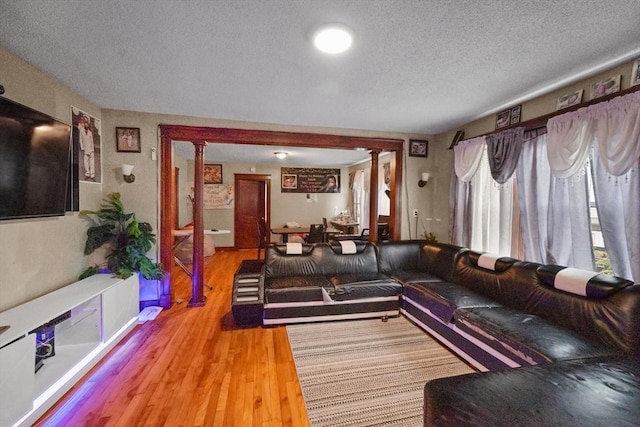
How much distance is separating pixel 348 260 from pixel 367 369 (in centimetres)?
155

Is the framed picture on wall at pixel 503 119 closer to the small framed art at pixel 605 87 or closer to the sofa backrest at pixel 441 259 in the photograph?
the small framed art at pixel 605 87

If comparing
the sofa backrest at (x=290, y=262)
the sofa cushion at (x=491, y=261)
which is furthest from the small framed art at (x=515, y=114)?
the sofa backrest at (x=290, y=262)

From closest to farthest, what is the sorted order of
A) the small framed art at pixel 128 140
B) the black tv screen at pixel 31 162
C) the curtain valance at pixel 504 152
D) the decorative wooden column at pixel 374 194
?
the black tv screen at pixel 31 162 < the curtain valance at pixel 504 152 < the small framed art at pixel 128 140 < the decorative wooden column at pixel 374 194

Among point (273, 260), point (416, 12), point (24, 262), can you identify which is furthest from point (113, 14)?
point (273, 260)

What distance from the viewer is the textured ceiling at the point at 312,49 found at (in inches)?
57.3

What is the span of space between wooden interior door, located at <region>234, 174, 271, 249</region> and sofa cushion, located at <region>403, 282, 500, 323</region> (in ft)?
16.2

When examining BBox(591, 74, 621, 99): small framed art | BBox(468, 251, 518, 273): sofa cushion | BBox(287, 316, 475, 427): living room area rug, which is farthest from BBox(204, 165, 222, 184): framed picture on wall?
BBox(591, 74, 621, 99): small framed art

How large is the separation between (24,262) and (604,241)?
4.43 m

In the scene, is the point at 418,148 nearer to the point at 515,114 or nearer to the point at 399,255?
the point at 515,114

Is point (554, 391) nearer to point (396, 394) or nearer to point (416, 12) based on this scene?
point (396, 394)

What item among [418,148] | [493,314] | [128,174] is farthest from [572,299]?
[128,174]

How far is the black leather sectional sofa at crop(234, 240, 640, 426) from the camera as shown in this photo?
112 centimetres

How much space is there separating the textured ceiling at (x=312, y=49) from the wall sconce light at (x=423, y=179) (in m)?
1.31

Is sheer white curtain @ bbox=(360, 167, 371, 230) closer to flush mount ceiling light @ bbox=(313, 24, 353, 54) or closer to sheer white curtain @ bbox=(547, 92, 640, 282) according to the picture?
sheer white curtain @ bbox=(547, 92, 640, 282)
